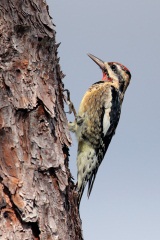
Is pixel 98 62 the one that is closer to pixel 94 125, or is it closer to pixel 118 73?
pixel 118 73

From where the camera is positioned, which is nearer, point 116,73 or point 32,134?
point 32,134

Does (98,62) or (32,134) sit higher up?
(98,62)

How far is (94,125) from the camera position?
6.59 m

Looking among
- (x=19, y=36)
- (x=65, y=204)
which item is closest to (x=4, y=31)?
(x=19, y=36)

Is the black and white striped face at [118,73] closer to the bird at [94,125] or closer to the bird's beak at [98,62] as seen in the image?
the bird's beak at [98,62]

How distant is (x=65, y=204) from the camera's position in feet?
11.2

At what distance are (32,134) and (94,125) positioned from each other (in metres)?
3.31

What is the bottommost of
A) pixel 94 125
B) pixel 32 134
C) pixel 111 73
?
pixel 94 125

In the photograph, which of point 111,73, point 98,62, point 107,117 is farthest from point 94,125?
point 98,62

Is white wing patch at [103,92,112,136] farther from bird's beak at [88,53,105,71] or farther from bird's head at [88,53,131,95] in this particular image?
bird's beak at [88,53,105,71]

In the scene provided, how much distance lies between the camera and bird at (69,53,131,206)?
6320mm

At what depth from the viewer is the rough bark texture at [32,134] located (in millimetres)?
3133

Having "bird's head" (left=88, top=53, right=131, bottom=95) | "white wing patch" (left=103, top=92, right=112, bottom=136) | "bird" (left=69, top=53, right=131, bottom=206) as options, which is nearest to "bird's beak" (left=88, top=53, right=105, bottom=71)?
"bird's head" (left=88, top=53, right=131, bottom=95)

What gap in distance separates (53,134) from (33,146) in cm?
22
